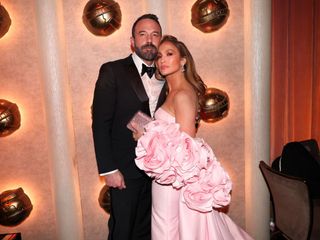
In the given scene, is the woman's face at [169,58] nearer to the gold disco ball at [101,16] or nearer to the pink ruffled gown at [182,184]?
the pink ruffled gown at [182,184]

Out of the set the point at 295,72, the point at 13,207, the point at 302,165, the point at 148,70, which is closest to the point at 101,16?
the point at 148,70

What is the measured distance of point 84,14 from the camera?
2744mm

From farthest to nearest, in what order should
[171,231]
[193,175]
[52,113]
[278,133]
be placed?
1. [278,133]
2. [52,113]
3. [171,231]
4. [193,175]

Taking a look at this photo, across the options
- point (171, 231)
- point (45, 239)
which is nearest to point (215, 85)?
point (171, 231)

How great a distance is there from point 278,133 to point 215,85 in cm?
114

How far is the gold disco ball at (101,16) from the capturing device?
2680 mm

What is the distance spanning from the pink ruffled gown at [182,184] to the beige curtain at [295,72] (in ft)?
6.10

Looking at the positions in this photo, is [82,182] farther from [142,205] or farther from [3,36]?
[3,36]

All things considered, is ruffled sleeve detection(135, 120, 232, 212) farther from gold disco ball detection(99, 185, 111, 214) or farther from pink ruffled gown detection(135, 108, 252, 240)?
gold disco ball detection(99, 185, 111, 214)

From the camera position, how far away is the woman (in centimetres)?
193

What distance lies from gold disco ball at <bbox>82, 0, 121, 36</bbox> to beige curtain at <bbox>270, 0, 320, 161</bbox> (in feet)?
6.09

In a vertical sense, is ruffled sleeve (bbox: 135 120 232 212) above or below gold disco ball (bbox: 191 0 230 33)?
below

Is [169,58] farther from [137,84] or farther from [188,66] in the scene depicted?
[137,84]

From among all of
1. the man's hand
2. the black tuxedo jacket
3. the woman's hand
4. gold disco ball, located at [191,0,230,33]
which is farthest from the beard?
the man's hand
